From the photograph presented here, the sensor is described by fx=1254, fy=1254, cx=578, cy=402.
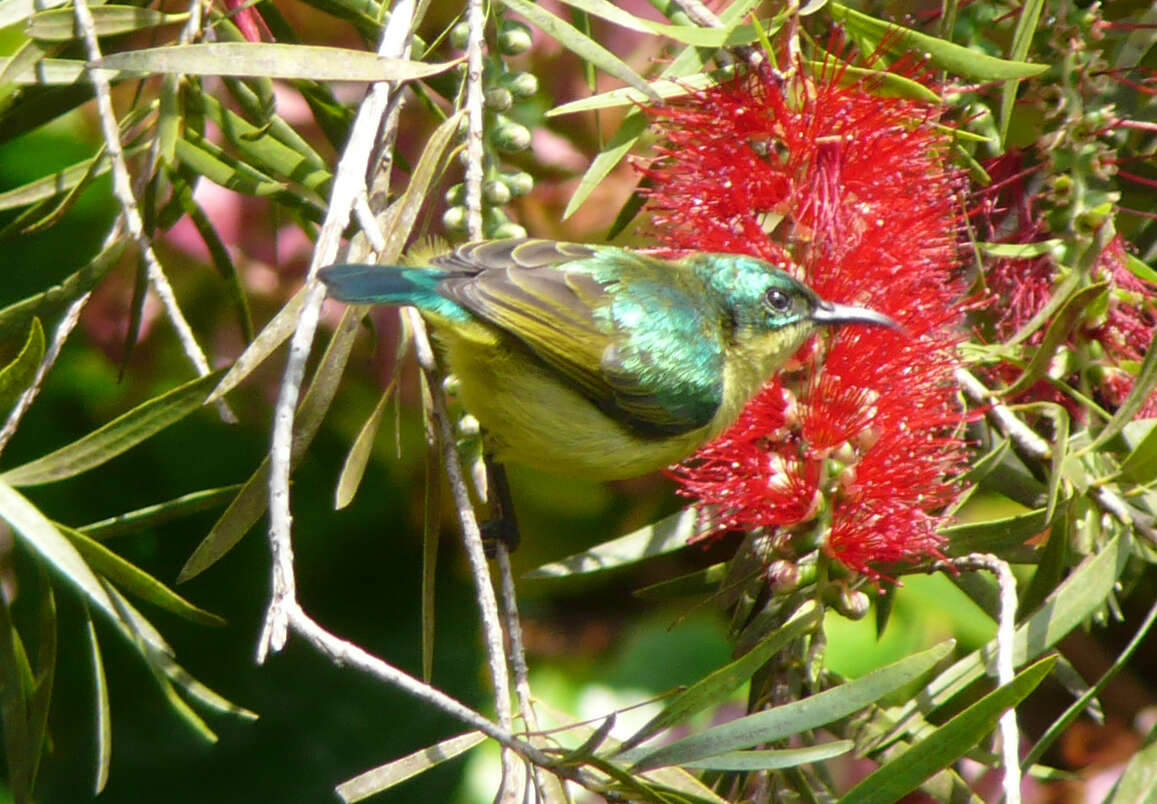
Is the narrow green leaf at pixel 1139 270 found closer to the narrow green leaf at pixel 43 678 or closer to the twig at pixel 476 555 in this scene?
the twig at pixel 476 555

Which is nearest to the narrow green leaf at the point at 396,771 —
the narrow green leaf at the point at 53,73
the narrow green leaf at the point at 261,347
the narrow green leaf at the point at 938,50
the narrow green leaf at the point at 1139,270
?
the narrow green leaf at the point at 261,347

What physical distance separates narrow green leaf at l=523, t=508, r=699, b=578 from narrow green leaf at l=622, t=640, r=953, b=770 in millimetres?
510

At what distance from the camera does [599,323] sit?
199cm

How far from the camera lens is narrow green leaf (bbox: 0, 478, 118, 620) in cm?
130

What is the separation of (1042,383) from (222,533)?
1.11 m

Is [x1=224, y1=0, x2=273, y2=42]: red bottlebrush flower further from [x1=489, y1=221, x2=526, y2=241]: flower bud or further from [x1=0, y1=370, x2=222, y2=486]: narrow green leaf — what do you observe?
[x1=0, y1=370, x2=222, y2=486]: narrow green leaf

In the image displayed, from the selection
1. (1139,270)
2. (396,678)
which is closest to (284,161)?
(396,678)

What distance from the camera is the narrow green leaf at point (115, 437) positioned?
137 cm

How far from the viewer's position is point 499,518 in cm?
196

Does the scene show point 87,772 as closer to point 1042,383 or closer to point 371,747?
point 371,747

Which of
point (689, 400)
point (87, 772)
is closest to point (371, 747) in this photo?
point (87, 772)

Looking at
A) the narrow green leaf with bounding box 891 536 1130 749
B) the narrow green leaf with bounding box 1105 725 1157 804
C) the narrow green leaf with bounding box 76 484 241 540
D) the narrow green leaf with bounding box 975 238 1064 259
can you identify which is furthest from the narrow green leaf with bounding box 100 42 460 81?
the narrow green leaf with bounding box 1105 725 1157 804

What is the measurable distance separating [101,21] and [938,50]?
1.02 meters

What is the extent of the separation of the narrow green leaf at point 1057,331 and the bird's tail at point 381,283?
774 millimetres
